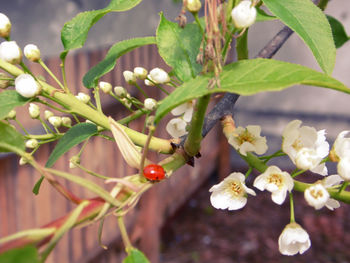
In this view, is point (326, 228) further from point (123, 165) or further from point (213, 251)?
point (123, 165)

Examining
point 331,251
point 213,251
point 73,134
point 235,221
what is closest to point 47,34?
point 73,134

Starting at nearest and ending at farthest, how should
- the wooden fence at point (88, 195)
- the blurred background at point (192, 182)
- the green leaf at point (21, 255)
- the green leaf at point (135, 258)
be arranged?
the green leaf at point (21, 255)
the green leaf at point (135, 258)
the wooden fence at point (88, 195)
the blurred background at point (192, 182)

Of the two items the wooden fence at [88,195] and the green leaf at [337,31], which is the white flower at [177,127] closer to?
the green leaf at [337,31]

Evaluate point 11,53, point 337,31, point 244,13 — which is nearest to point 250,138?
point 244,13

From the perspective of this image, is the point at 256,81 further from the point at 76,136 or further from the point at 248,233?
the point at 248,233

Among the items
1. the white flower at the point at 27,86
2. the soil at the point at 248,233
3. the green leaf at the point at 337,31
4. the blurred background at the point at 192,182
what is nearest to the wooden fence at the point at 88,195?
the blurred background at the point at 192,182

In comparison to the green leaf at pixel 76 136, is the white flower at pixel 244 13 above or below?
above
